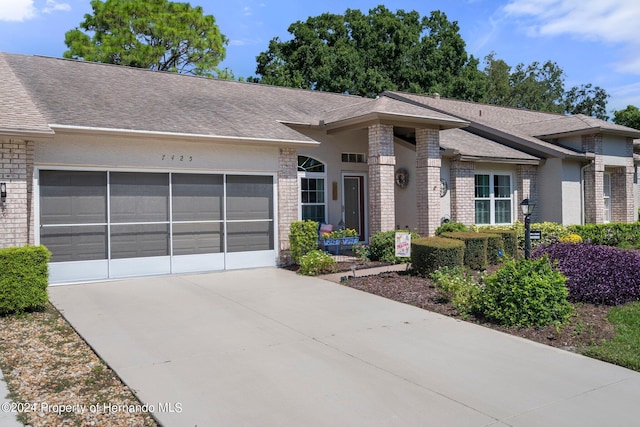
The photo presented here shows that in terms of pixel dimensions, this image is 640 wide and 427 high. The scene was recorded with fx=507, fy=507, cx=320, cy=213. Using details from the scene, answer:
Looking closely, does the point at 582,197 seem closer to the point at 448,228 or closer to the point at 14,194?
the point at 448,228

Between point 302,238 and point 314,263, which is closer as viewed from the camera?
point 314,263

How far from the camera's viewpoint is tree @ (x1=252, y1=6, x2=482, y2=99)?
33.6 m

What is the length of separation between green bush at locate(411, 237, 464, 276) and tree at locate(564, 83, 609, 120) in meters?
50.1

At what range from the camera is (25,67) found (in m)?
13.2

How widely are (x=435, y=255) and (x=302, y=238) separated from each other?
10.4 ft

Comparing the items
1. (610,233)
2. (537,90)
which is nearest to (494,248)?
(610,233)

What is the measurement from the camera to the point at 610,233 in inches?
683

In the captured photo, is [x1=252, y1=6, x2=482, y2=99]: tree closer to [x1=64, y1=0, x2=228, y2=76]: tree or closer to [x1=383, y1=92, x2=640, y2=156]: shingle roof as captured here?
[x1=64, y1=0, x2=228, y2=76]: tree

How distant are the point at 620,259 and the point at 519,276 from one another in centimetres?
285

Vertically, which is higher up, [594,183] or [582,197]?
[594,183]

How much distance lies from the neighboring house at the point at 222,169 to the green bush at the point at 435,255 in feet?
7.99

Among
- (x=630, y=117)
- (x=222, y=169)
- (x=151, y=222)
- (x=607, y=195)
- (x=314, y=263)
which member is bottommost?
(x=314, y=263)

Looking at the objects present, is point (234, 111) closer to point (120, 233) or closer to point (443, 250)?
point (120, 233)

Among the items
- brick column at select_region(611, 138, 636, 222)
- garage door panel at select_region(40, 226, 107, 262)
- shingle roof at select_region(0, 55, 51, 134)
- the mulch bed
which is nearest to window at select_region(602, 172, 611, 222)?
brick column at select_region(611, 138, 636, 222)
